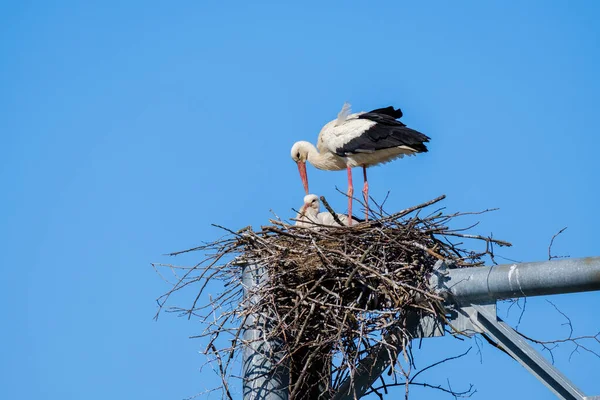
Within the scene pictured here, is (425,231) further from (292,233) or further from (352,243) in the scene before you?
(292,233)

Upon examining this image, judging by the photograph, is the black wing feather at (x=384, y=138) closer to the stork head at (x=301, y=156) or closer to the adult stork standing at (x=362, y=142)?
the adult stork standing at (x=362, y=142)

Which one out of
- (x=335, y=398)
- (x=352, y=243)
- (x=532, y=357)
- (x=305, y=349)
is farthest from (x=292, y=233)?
(x=532, y=357)

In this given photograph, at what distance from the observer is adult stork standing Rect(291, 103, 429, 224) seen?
29.1 ft

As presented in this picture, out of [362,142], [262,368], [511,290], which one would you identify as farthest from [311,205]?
[511,290]

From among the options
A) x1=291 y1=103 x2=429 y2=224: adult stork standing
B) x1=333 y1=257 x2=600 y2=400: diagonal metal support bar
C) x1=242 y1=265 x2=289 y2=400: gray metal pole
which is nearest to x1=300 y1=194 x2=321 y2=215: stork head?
x1=291 y1=103 x2=429 y2=224: adult stork standing

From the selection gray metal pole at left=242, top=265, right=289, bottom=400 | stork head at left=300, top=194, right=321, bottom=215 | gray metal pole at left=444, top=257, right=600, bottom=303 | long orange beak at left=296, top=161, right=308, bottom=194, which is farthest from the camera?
long orange beak at left=296, top=161, right=308, bottom=194

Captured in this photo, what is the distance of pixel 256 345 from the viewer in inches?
202

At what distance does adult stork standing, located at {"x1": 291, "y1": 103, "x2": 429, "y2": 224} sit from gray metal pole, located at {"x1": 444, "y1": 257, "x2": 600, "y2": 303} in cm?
417

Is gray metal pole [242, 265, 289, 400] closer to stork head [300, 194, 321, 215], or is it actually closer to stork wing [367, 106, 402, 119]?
stork head [300, 194, 321, 215]

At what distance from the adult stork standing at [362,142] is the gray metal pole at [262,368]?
10.8ft

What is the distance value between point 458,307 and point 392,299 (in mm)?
818

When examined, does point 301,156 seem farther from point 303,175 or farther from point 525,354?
point 525,354

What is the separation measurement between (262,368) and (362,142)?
4.35 meters

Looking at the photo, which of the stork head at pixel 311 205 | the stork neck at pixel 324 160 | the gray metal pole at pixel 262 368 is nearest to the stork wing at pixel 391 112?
the stork neck at pixel 324 160
